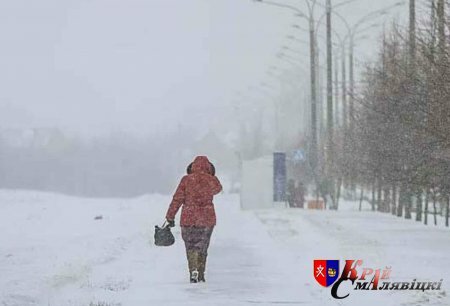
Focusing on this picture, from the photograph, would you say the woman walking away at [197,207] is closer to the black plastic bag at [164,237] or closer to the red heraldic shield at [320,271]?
the black plastic bag at [164,237]

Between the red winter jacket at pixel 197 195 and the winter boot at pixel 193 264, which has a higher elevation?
the red winter jacket at pixel 197 195

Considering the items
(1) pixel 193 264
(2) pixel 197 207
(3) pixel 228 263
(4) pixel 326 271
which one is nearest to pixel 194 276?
(1) pixel 193 264

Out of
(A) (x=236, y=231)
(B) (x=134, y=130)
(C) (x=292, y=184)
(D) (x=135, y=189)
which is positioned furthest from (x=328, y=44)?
(B) (x=134, y=130)

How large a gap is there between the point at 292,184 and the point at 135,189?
2887 inches

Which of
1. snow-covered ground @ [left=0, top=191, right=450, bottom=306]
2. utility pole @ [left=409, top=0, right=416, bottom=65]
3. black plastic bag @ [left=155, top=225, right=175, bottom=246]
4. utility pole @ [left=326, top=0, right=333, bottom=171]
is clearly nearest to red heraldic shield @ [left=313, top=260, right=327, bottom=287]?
snow-covered ground @ [left=0, top=191, right=450, bottom=306]

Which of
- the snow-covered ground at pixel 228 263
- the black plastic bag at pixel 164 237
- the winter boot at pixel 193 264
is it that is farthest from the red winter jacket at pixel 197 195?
the snow-covered ground at pixel 228 263

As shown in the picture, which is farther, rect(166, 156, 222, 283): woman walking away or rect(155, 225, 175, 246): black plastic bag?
rect(155, 225, 175, 246): black plastic bag

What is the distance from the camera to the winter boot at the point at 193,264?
14.1m

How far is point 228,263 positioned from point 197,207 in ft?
10.5

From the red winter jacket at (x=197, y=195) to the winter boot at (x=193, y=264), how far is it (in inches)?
14.4

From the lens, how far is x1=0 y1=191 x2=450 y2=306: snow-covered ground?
12.4 m

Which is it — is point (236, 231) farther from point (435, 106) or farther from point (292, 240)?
point (435, 106)

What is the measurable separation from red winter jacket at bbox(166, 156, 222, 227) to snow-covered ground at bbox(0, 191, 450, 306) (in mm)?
818

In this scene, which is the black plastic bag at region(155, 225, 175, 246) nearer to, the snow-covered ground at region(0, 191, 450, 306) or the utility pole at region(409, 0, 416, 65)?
the snow-covered ground at region(0, 191, 450, 306)
